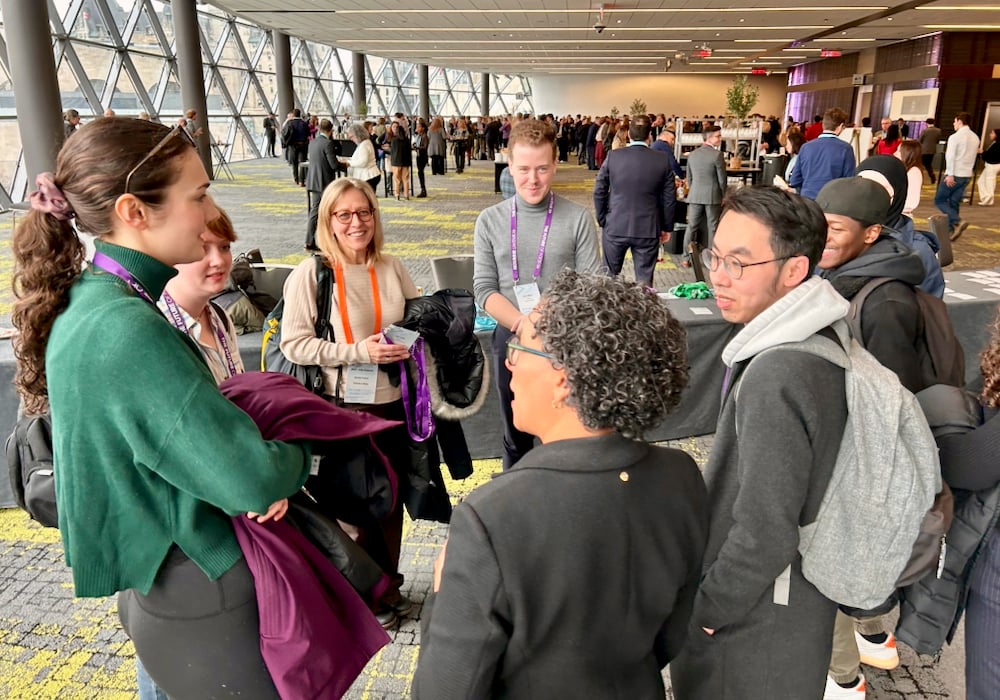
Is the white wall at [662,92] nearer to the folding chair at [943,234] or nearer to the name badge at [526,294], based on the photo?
the folding chair at [943,234]

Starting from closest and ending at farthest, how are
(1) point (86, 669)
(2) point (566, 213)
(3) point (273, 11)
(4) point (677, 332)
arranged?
(4) point (677, 332) < (1) point (86, 669) < (2) point (566, 213) < (3) point (273, 11)

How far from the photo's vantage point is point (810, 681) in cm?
154

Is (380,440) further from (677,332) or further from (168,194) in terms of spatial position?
(677,332)

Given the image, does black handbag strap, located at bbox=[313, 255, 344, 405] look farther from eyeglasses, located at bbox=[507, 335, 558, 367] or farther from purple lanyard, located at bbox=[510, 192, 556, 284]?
eyeglasses, located at bbox=[507, 335, 558, 367]

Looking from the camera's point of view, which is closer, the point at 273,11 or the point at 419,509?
the point at 419,509

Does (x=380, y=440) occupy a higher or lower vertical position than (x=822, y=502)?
lower

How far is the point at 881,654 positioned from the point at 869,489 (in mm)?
1389

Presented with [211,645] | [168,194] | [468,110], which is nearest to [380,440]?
[211,645]

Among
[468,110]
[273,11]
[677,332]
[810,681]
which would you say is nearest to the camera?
[677,332]

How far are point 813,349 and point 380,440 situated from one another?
1.51m

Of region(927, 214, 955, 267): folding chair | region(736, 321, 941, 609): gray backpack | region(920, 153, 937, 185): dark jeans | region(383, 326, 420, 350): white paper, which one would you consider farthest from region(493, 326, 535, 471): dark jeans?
region(920, 153, 937, 185): dark jeans

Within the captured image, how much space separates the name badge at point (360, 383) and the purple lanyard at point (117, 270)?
4.33 ft

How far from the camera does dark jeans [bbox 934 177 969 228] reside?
11281 millimetres

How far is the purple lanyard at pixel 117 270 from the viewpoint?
123 centimetres
